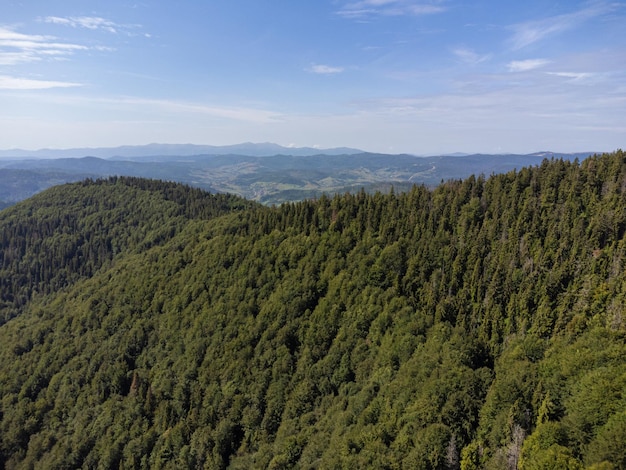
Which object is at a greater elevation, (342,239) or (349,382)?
(342,239)

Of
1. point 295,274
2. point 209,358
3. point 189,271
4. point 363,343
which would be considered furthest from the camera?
point 189,271

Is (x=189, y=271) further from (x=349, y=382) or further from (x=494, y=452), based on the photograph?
(x=494, y=452)

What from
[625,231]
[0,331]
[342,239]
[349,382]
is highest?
[625,231]

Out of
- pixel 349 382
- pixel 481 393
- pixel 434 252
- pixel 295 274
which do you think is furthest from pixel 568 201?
pixel 295 274

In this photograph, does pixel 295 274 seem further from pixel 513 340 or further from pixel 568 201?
pixel 568 201

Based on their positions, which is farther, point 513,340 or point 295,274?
point 295,274

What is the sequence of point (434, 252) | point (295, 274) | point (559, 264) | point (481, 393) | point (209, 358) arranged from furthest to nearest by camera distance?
point (295, 274)
point (209, 358)
point (434, 252)
point (559, 264)
point (481, 393)
